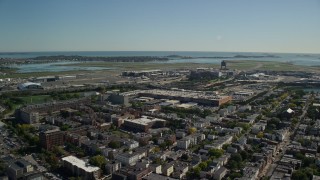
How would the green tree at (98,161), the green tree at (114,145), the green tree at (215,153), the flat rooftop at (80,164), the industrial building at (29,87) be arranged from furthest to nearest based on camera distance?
the industrial building at (29,87)
the green tree at (114,145)
the green tree at (215,153)
the green tree at (98,161)
the flat rooftop at (80,164)

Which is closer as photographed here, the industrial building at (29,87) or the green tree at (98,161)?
the green tree at (98,161)

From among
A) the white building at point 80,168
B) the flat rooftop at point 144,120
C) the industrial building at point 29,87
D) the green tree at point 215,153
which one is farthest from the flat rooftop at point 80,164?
the industrial building at point 29,87

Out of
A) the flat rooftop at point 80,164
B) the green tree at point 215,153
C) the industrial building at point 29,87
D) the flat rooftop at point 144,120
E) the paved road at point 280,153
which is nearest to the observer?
the flat rooftop at point 80,164

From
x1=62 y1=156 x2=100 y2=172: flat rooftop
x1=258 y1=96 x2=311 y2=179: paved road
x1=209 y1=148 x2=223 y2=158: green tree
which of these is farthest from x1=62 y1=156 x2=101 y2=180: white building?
x1=258 y1=96 x2=311 y2=179: paved road

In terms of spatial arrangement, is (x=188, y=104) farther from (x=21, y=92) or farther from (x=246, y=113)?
(x=21, y=92)

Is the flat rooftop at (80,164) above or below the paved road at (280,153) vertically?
above

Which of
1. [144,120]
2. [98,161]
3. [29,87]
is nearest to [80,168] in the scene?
[98,161]

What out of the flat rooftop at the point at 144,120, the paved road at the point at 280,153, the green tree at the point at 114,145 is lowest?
the paved road at the point at 280,153

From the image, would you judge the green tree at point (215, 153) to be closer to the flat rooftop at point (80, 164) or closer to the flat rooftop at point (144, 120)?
the flat rooftop at point (80, 164)

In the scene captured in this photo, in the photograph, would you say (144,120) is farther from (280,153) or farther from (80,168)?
(280,153)

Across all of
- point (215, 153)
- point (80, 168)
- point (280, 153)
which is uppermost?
point (215, 153)

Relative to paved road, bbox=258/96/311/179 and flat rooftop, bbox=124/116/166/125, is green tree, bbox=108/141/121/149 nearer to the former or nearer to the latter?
flat rooftop, bbox=124/116/166/125
